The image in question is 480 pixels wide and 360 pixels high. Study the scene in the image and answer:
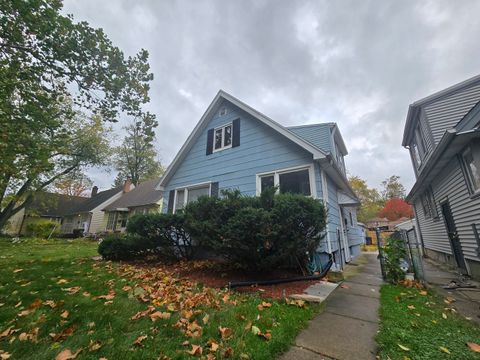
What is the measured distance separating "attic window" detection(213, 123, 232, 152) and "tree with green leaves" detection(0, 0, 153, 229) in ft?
11.6

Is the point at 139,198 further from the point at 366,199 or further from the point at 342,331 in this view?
the point at 366,199

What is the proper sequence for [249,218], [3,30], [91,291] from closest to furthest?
1. [91,291]
2. [249,218]
3. [3,30]

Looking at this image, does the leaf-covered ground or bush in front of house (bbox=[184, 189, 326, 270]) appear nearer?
the leaf-covered ground

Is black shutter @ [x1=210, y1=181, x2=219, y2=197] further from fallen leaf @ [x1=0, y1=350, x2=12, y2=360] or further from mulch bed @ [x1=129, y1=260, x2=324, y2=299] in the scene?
fallen leaf @ [x1=0, y1=350, x2=12, y2=360]

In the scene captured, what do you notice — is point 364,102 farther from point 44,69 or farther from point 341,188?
point 44,69

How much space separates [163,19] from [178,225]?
23.9ft

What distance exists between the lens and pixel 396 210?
37.5 m

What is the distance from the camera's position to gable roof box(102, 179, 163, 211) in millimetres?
20531

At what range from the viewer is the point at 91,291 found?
398 centimetres

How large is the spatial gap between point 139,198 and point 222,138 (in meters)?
16.4

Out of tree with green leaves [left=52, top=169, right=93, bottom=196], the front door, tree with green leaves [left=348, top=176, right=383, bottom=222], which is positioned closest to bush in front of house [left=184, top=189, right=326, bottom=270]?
the front door

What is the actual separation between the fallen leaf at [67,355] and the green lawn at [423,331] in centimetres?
308

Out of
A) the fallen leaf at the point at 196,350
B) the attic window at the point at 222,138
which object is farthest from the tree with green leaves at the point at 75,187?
the fallen leaf at the point at 196,350

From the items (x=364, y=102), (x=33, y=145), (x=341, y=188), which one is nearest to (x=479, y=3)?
(x=341, y=188)
